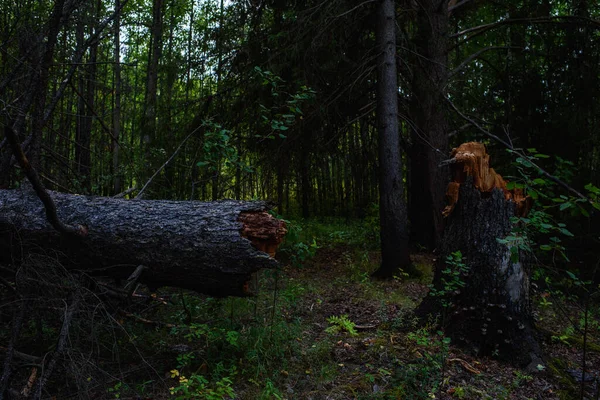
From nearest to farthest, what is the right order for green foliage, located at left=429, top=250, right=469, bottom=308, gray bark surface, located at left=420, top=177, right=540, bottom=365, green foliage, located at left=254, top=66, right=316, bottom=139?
green foliage, located at left=429, top=250, right=469, bottom=308 < gray bark surface, located at left=420, top=177, right=540, bottom=365 < green foliage, located at left=254, top=66, right=316, bottom=139

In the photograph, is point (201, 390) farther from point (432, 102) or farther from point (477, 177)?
point (432, 102)

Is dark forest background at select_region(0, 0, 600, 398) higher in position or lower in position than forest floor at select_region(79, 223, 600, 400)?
higher

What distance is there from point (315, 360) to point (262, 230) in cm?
125

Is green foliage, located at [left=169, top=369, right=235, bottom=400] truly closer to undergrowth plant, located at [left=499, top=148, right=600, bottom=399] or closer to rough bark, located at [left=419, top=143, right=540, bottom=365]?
undergrowth plant, located at [left=499, top=148, right=600, bottom=399]

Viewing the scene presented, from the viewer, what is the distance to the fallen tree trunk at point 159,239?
12.0 feet

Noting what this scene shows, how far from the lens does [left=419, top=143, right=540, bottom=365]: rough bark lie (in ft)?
13.9

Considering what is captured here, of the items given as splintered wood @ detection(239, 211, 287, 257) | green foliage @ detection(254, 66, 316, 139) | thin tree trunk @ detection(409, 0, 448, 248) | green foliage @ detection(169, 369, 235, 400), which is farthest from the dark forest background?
green foliage @ detection(169, 369, 235, 400)

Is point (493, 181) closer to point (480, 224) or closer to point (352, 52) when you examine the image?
point (480, 224)

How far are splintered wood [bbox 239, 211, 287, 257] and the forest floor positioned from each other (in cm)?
49

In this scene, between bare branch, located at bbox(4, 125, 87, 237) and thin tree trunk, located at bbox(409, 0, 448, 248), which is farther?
thin tree trunk, located at bbox(409, 0, 448, 248)

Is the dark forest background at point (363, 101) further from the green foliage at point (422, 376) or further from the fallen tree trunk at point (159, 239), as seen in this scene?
the green foliage at point (422, 376)

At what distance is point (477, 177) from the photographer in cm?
447

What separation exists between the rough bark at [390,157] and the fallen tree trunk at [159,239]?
4.25 metres

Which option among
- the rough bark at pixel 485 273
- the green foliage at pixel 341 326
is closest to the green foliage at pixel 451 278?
the rough bark at pixel 485 273
